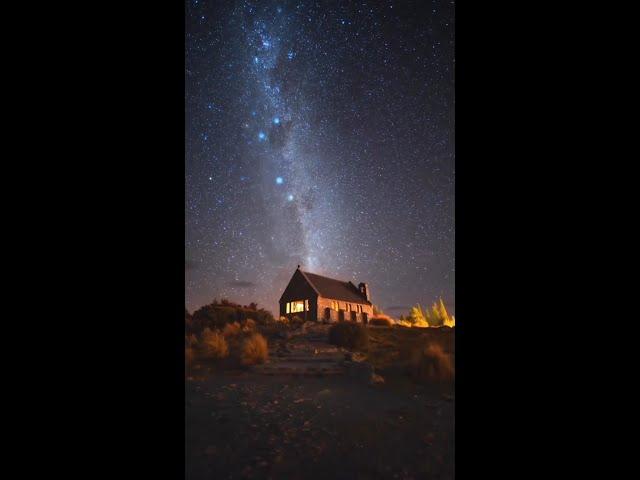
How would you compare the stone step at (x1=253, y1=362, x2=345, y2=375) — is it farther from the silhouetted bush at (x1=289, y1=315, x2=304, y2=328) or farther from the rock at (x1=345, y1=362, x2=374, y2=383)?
the silhouetted bush at (x1=289, y1=315, x2=304, y2=328)

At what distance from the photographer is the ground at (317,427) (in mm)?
3107

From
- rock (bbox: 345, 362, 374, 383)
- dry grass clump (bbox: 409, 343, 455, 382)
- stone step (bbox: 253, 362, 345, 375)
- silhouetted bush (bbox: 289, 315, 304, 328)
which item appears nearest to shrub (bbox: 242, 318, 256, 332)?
silhouetted bush (bbox: 289, 315, 304, 328)

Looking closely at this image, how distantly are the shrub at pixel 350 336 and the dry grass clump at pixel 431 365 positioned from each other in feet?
4.48

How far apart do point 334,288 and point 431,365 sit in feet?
21.7

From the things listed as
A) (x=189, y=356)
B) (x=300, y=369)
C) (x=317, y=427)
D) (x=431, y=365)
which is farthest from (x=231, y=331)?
(x=317, y=427)

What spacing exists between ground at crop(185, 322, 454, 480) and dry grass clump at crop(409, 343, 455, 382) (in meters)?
0.26

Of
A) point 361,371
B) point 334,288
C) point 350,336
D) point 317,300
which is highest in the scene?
point 334,288

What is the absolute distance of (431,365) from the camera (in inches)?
215

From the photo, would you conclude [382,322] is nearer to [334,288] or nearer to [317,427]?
[334,288]
